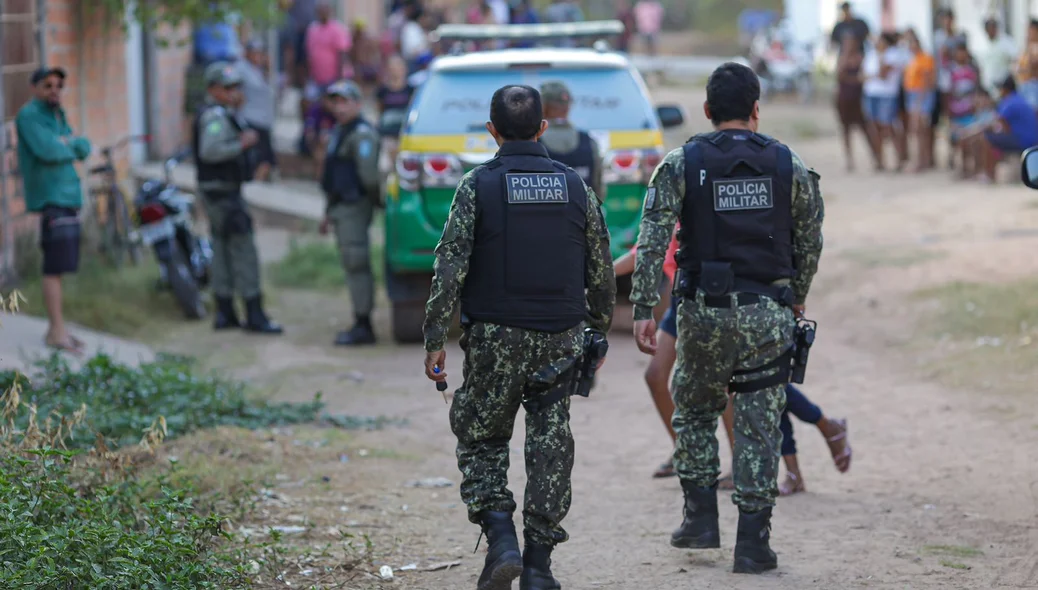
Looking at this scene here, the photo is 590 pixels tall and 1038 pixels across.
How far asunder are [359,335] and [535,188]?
5.57 meters

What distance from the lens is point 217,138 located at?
10.2m

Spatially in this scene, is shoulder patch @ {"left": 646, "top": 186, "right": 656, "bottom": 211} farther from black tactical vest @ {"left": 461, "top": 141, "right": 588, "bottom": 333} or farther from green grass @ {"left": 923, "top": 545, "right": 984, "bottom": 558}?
green grass @ {"left": 923, "top": 545, "right": 984, "bottom": 558}

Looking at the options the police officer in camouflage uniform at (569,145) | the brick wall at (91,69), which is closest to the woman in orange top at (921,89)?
the brick wall at (91,69)

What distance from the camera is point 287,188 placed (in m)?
16.9

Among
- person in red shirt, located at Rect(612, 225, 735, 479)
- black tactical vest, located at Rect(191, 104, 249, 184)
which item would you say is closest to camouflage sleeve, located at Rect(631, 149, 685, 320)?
person in red shirt, located at Rect(612, 225, 735, 479)

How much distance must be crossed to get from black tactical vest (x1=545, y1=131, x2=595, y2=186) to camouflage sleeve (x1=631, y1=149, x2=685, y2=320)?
9.34 ft

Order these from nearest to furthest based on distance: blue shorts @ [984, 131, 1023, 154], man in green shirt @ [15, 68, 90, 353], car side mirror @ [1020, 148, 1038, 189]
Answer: car side mirror @ [1020, 148, 1038, 189] < man in green shirt @ [15, 68, 90, 353] < blue shorts @ [984, 131, 1023, 154]

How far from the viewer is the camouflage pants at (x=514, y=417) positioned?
4727mm

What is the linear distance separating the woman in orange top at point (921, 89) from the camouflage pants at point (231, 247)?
10441 mm

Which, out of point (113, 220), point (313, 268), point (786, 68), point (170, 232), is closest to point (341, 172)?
point (170, 232)

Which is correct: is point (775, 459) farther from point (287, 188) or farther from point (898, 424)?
point (287, 188)

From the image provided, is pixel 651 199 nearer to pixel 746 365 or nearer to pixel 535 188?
pixel 535 188

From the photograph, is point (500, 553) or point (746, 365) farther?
point (746, 365)

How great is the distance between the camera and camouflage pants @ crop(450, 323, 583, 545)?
4727mm
